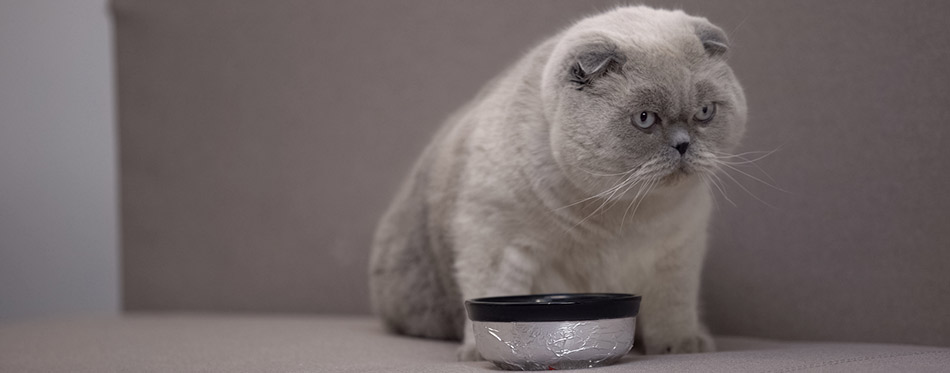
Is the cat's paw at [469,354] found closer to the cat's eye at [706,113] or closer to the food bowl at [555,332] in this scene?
the food bowl at [555,332]

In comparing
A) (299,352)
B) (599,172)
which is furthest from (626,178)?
(299,352)

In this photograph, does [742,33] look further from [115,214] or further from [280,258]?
[115,214]

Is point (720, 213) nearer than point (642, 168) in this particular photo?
No

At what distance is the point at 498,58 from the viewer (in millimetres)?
3006

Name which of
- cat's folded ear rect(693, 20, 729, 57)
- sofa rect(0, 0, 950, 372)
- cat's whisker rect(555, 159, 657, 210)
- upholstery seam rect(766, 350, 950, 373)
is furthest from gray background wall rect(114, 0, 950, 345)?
Answer: cat's whisker rect(555, 159, 657, 210)

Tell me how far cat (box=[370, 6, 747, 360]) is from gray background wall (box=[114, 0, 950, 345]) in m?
0.35

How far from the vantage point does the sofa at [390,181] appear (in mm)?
2109

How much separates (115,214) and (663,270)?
9.97 ft

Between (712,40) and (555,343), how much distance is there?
0.75 metres

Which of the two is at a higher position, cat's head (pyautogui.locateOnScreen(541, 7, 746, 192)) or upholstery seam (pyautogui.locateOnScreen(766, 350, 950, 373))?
cat's head (pyautogui.locateOnScreen(541, 7, 746, 192))

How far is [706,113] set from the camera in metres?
1.87

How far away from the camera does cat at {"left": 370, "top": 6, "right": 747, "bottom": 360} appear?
1.82 m

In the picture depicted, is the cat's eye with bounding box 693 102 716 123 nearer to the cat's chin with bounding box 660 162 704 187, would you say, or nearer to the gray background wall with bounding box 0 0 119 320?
the cat's chin with bounding box 660 162 704 187

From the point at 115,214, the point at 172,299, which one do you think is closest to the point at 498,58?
the point at 172,299
